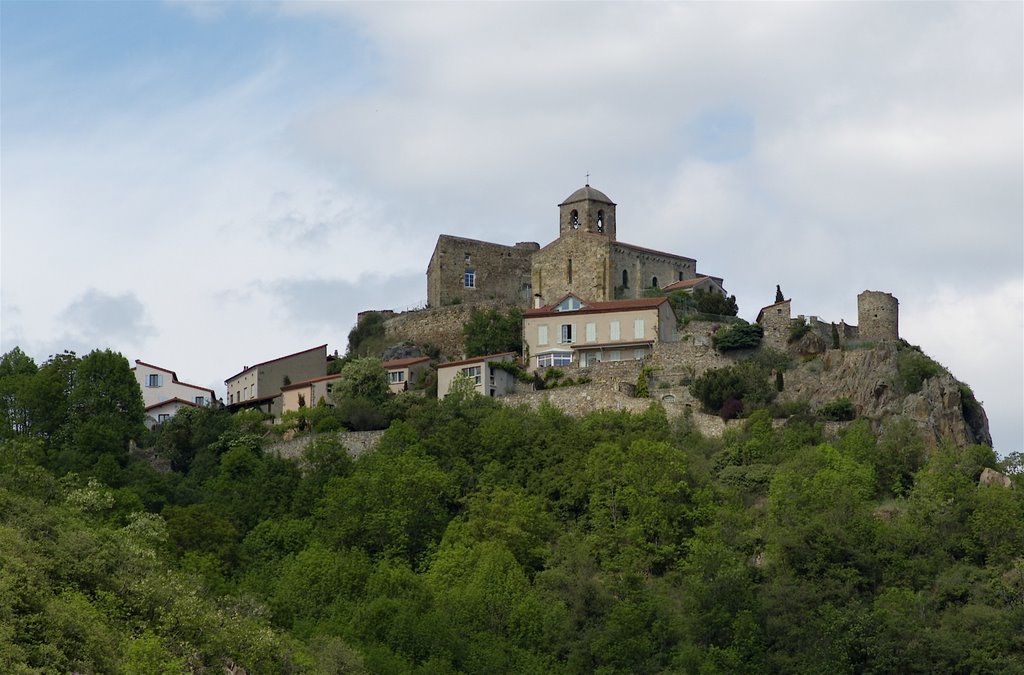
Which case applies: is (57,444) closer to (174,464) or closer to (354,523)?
(174,464)

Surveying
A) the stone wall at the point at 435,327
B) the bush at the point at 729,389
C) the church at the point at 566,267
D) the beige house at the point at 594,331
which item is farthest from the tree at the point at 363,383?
the bush at the point at 729,389

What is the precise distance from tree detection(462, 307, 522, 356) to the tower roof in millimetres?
9536

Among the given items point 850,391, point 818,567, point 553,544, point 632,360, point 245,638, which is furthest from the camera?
point 632,360

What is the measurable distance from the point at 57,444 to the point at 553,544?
71.2 ft

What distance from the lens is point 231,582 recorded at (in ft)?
241

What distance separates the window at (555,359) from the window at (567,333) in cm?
61

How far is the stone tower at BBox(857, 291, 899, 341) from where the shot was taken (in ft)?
285

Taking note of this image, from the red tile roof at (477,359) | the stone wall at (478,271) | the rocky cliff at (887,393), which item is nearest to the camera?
the rocky cliff at (887,393)

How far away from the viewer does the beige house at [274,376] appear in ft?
304

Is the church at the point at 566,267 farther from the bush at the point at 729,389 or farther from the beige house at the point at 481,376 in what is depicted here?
the bush at the point at 729,389

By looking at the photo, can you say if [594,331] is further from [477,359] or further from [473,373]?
[473,373]

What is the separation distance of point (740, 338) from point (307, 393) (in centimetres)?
1888

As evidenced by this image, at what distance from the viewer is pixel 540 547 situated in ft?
247

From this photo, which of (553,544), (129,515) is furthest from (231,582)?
(553,544)
